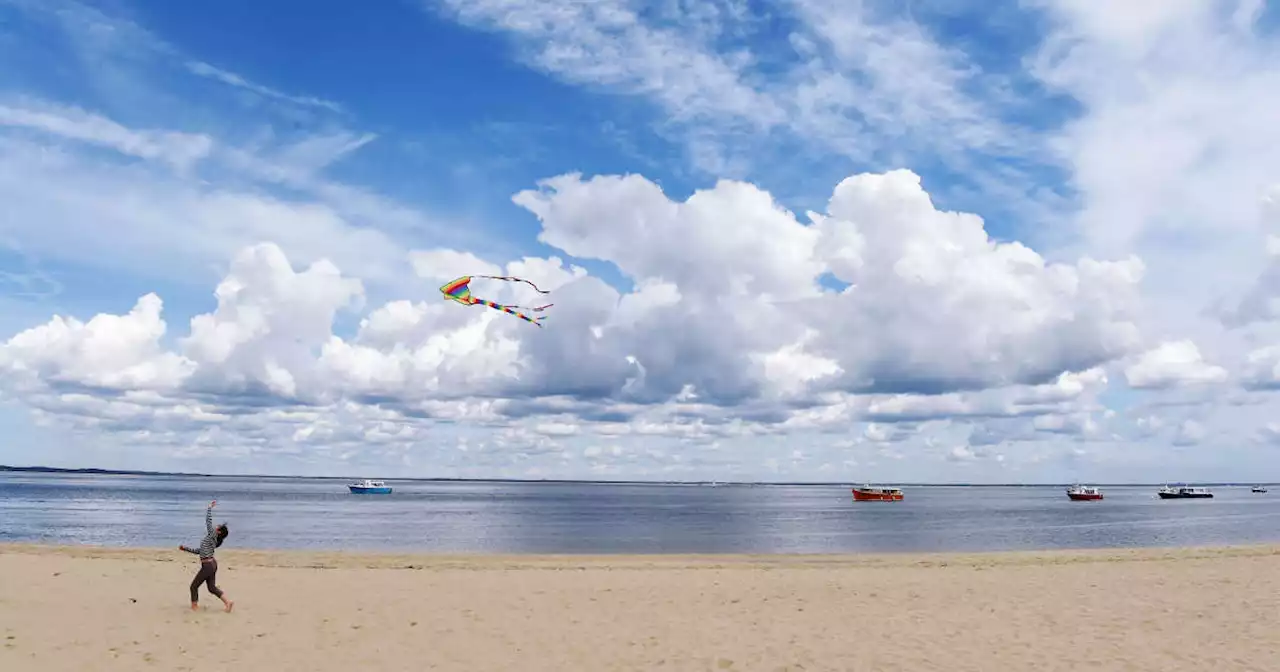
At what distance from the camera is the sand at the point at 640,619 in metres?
16.7

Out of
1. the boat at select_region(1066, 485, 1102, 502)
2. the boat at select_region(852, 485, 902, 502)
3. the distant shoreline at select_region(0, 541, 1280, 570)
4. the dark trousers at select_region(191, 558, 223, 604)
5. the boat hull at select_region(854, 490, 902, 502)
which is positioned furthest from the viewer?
the boat at select_region(1066, 485, 1102, 502)

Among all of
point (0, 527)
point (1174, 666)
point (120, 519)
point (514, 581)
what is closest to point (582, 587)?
point (514, 581)

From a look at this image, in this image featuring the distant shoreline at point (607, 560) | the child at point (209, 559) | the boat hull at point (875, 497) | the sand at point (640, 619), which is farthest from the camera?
the boat hull at point (875, 497)

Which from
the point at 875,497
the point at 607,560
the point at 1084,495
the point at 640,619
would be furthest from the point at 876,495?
the point at 640,619

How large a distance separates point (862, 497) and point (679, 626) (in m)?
170

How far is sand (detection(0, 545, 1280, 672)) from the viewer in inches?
656

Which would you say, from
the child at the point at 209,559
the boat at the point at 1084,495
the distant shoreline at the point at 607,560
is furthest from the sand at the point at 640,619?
the boat at the point at 1084,495

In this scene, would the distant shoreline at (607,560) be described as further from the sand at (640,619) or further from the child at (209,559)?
the child at (209,559)

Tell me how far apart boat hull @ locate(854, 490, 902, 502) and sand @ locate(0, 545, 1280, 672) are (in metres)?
151

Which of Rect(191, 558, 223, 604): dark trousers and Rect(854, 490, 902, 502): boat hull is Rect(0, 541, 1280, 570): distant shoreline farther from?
Rect(854, 490, 902, 502): boat hull

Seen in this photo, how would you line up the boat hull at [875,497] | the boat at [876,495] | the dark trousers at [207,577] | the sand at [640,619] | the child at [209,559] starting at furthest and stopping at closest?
the boat at [876,495] → the boat hull at [875,497] → the dark trousers at [207,577] → the child at [209,559] → the sand at [640,619]

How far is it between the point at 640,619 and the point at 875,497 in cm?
16774

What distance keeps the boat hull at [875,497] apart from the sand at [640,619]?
151 metres

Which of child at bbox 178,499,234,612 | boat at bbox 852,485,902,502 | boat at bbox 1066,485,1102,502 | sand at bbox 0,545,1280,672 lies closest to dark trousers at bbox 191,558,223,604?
child at bbox 178,499,234,612
